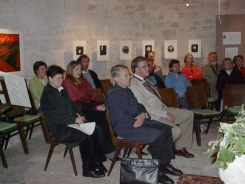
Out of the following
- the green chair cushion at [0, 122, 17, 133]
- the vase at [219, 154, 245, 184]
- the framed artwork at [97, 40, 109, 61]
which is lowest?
the green chair cushion at [0, 122, 17, 133]

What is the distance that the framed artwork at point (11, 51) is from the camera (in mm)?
6334

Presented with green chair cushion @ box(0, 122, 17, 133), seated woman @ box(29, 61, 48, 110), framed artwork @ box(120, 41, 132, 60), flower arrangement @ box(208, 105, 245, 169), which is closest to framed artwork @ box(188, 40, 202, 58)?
framed artwork @ box(120, 41, 132, 60)

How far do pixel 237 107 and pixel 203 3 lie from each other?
128 inches

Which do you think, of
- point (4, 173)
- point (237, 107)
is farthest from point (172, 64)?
point (4, 173)

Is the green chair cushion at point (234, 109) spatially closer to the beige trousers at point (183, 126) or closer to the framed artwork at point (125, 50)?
the beige trousers at point (183, 126)

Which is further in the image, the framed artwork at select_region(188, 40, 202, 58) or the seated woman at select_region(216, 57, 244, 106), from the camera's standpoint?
the framed artwork at select_region(188, 40, 202, 58)

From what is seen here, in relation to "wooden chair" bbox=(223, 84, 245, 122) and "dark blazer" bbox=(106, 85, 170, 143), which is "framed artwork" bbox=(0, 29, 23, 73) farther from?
"wooden chair" bbox=(223, 84, 245, 122)

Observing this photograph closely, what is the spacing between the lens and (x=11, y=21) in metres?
6.72

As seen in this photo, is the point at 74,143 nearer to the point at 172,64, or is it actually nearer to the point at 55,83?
the point at 55,83

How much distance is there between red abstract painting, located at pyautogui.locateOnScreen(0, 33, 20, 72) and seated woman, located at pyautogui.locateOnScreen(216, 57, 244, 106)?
3.75 meters

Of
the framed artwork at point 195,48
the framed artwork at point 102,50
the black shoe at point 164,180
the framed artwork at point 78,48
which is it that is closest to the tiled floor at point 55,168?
the black shoe at point 164,180

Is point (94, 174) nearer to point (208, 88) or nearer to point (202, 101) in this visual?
point (202, 101)

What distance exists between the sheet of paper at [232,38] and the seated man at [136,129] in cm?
474

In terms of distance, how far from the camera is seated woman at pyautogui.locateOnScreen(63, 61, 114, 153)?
4.84 m
